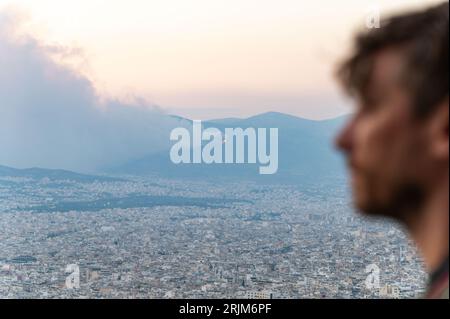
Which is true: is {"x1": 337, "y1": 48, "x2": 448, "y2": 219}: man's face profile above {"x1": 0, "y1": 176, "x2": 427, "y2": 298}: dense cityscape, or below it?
above

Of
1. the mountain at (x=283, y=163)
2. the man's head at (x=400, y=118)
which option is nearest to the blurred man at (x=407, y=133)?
the man's head at (x=400, y=118)

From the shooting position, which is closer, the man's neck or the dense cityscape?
the man's neck

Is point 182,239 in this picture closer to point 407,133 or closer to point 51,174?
point 51,174

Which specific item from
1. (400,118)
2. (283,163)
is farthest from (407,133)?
(283,163)

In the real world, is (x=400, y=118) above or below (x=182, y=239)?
above

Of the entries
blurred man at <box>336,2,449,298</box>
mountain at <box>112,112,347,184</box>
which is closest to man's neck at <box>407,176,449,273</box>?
blurred man at <box>336,2,449,298</box>

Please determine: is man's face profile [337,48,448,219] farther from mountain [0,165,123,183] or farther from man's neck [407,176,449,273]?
mountain [0,165,123,183]

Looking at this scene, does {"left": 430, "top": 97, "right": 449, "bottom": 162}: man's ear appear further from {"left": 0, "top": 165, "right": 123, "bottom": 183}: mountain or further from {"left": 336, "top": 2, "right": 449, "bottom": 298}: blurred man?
{"left": 0, "top": 165, "right": 123, "bottom": 183}: mountain

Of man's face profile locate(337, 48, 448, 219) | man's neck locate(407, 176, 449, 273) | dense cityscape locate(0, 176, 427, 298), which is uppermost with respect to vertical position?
man's face profile locate(337, 48, 448, 219)

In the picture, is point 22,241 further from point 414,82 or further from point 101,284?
point 414,82
